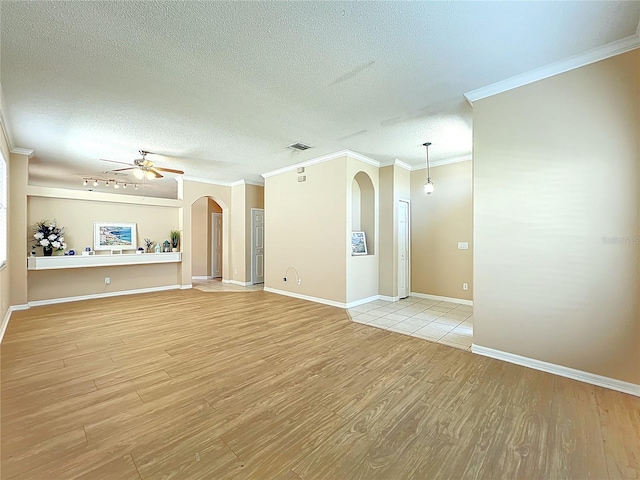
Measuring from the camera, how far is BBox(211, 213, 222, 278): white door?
934 cm

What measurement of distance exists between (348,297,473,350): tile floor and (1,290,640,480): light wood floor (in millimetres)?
337

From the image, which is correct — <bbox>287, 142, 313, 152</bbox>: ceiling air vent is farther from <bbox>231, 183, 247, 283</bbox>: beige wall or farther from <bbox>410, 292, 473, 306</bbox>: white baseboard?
<bbox>410, 292, 473, 306</bbox>: white baseboard

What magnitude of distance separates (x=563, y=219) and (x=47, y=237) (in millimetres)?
7957

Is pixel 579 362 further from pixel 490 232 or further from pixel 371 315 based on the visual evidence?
pixel 371 315

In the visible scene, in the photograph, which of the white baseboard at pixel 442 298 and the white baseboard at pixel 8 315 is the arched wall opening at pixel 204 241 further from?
the white baseboard at pixel 442 298

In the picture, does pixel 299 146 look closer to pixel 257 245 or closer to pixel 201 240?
pixel 257 245

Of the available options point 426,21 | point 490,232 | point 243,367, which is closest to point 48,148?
point 243,367

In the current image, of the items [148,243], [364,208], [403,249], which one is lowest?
[403,249]

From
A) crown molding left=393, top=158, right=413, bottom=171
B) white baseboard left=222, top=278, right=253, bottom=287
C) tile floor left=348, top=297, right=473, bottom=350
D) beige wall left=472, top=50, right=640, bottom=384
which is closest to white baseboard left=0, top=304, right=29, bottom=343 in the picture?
white baseboard left=222, top=278, right=253, bottom=287

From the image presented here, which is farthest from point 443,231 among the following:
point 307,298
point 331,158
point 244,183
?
point 244,183

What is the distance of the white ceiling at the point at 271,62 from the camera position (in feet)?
6.55

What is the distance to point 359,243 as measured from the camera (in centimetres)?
574

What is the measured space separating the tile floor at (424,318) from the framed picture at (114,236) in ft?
17.5

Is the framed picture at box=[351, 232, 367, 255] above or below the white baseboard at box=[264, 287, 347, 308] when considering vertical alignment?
above
